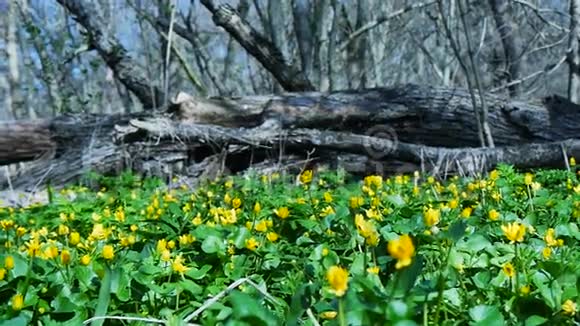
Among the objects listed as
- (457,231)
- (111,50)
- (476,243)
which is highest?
(111,50)

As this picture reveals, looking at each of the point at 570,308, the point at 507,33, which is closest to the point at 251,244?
the point at 570,308

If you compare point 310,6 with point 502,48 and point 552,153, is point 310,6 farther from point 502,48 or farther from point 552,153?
point 552,153

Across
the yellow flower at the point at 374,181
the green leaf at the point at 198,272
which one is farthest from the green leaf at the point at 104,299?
the yellow flower at the point at 374,181

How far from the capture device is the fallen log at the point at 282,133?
6.49 metres

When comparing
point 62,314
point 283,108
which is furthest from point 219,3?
point 62,314

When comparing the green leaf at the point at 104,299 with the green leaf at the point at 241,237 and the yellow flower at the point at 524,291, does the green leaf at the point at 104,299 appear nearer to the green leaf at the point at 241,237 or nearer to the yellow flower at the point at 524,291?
the green leaf at the point at 241,237

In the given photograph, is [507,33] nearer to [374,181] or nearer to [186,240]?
[374,181]

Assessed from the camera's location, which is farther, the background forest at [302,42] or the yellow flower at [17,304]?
the background forest at [302,42]

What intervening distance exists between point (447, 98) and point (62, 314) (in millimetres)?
5829

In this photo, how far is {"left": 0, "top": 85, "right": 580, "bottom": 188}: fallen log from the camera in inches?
256

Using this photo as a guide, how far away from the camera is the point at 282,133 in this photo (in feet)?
21.4

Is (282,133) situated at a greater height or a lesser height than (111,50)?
lesser

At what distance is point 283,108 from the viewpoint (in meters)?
6.96

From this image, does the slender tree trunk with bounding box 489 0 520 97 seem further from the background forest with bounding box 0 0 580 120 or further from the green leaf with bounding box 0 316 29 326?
the green leaf with bounding box 0 316 29 326
